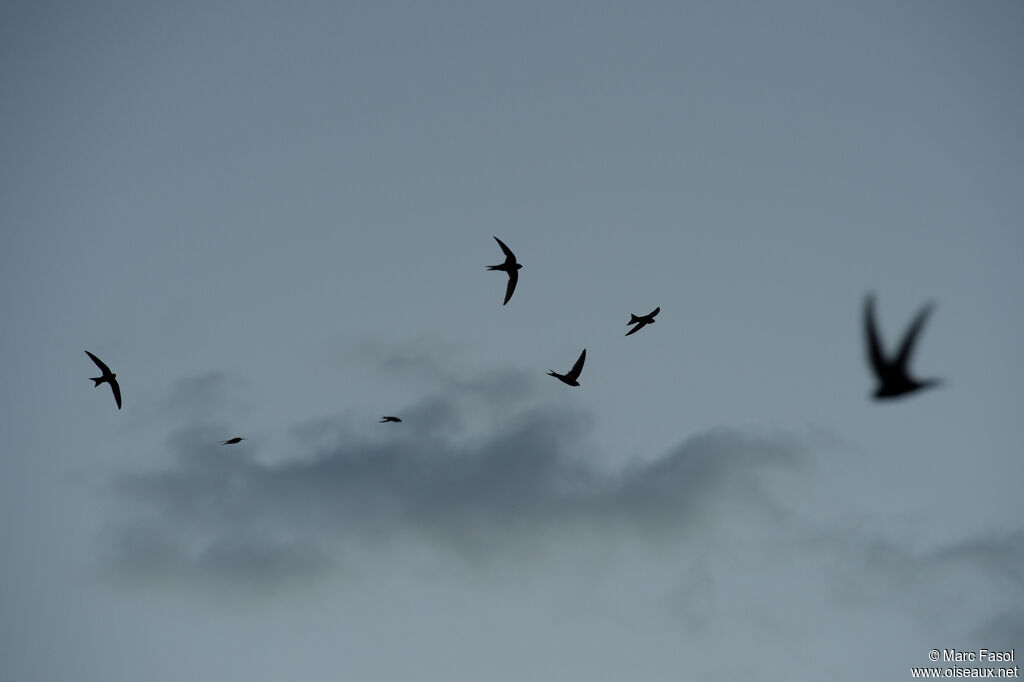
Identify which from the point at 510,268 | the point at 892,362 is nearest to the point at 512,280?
the point at 510,268

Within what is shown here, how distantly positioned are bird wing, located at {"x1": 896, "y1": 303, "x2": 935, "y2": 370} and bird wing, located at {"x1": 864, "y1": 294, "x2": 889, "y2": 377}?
368 millimetres

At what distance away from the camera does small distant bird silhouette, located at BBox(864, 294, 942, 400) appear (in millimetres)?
22969

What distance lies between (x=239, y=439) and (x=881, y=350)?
43.0 m

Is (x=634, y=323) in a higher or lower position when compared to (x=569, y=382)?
higher

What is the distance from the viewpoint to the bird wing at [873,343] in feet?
74.2

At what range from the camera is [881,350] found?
24.6 m

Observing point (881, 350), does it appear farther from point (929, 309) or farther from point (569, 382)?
point (569, 382)

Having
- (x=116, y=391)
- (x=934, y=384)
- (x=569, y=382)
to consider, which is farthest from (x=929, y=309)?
(x=116, y=391)

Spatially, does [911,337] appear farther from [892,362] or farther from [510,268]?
[510,268]

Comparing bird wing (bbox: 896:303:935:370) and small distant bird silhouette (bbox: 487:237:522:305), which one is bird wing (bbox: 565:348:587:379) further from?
bird wing (bbox: 896:303:935:370)

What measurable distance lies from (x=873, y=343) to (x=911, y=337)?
908 mm

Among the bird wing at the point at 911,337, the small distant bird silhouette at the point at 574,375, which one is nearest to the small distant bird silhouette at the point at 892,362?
the bird wing at the point at 911,337

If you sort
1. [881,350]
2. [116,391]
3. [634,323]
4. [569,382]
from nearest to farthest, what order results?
[881,350]
[569,382]
[634,323]
[116,391]

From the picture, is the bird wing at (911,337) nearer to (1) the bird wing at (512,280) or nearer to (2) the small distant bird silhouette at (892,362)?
(2) the small distant bird silhouette at (892,362)
